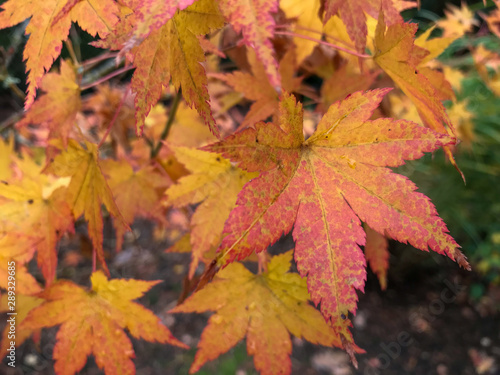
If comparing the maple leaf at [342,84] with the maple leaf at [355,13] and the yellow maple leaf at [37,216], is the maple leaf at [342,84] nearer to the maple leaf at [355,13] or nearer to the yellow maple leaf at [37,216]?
the maple leaf at [355,13]

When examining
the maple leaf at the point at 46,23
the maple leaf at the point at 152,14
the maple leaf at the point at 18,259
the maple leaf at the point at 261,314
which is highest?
the maple leaf at the point at 46,23

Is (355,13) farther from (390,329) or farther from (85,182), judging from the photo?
(390,329)

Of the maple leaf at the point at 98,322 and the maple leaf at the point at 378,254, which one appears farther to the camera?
the maple leaf at the point at 378,254

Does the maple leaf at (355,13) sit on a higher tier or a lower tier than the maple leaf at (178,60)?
lower

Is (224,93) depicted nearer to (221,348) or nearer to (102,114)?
(102,114)

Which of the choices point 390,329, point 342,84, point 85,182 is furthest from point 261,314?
point 390,329

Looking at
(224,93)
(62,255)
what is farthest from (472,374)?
(62,255)

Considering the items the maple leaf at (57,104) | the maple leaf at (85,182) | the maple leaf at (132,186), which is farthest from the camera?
the maple leaf at (132,186)

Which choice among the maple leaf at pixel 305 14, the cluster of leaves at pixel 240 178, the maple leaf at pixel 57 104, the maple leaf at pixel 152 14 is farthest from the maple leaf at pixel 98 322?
the maple leaf at pixel 305 14
